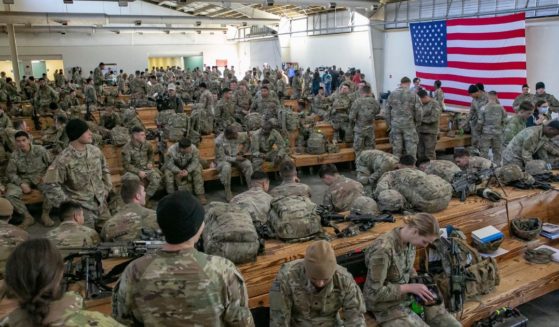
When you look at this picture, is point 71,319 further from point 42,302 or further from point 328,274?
point 328,274

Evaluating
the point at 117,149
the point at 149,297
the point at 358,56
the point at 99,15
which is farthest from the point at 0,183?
the point at 358,56

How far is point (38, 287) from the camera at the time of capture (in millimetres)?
1517

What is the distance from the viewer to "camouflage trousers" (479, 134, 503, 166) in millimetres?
8094

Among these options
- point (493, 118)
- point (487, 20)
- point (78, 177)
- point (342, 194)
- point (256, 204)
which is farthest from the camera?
point (487, 20)

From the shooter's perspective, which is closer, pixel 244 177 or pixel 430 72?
pixel 244 177

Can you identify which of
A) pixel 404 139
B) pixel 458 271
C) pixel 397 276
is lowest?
pixel 458 271

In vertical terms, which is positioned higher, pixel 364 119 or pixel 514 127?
pixel 364 119

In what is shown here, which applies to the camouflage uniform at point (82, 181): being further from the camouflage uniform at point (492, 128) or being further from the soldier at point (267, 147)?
the camouflage uniform at point (492, 128)

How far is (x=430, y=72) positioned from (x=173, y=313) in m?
12.3

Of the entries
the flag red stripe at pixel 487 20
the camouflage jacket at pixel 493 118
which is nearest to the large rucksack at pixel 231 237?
the camouflage jacket at pixel 493 118

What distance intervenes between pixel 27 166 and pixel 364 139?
5751 mm

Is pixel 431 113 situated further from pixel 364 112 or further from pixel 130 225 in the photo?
pixel 130 225

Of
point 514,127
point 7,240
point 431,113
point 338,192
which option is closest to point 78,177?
point 7,240

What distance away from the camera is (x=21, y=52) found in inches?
941
